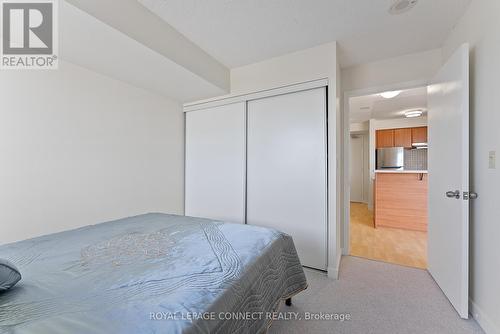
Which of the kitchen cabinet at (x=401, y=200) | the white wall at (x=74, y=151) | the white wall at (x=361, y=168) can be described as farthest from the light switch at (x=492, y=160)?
the white wall at (x=361, y=168)

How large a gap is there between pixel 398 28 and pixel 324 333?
2.70m

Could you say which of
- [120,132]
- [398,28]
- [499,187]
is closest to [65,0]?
[120,132]

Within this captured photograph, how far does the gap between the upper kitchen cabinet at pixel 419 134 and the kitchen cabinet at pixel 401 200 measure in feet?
6.23

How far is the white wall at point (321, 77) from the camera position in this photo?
2.21 meters

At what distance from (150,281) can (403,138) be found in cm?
640

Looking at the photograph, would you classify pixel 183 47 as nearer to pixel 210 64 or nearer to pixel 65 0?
pixel 210 64

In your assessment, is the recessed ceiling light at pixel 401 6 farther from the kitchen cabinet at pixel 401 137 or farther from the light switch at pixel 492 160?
the kitchen cabinet at pixel 401 137

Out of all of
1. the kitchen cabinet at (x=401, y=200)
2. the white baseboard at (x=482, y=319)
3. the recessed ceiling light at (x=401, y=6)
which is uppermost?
the recessed ceiling light at (x=401, y=6)

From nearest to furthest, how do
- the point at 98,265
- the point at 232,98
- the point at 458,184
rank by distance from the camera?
the point at 98,265 < the point at 458,184 < the point at 232,98

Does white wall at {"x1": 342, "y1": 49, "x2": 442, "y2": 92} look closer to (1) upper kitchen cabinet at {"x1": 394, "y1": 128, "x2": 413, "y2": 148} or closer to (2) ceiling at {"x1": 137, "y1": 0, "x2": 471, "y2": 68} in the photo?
(2) ceiling at {"x1": 137, "y1": 0, "x2": 471, "y2": 68}

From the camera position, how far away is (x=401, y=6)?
1741 mm

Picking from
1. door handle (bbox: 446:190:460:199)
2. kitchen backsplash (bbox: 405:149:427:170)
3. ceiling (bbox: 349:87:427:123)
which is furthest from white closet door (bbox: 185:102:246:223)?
kitchen backsplash (bbox: 405:149:427:170)

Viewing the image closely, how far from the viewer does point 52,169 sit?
6.17 feet

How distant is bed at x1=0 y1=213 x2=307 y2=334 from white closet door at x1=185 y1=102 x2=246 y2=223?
4.25ft
